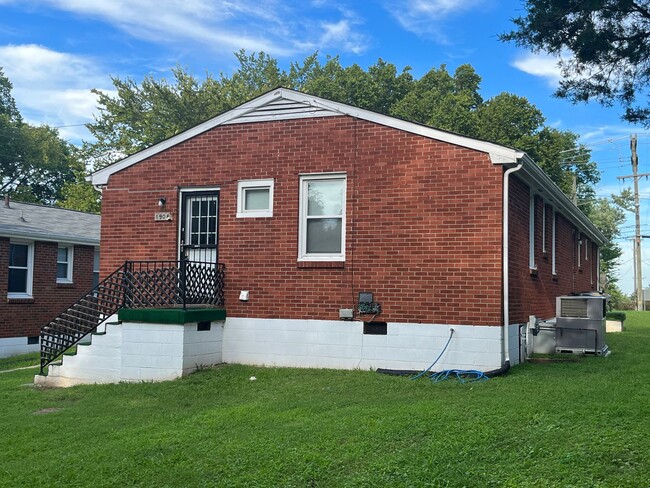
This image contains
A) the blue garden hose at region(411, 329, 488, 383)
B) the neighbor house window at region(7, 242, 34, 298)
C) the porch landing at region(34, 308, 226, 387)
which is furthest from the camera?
the neighbor house window at region(7, 242, 34, 298)

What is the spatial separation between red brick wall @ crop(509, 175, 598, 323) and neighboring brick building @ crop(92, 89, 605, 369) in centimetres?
9

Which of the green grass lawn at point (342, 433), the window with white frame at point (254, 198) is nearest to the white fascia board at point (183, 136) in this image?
the window with white frame at point (254, 198)

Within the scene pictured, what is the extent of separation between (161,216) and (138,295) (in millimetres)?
1922

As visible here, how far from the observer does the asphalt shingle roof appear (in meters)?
16.6

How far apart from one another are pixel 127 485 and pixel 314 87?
3887cm

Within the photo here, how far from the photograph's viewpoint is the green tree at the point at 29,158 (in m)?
40.6

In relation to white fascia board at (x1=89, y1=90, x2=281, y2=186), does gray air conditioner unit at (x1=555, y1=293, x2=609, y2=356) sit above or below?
below

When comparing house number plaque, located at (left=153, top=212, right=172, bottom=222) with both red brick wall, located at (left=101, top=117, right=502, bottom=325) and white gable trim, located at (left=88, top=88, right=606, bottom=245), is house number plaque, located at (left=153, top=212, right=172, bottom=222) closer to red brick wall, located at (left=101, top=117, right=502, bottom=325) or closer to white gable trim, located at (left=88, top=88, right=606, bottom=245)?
red brick wall, located at (left=101, top=117, right=502, bottom=325)

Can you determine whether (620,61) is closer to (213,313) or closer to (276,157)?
(276,157)

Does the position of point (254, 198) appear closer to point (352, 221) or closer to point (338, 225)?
point (338, 225)

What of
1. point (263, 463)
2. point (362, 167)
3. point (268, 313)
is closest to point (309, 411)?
point (263, 463)

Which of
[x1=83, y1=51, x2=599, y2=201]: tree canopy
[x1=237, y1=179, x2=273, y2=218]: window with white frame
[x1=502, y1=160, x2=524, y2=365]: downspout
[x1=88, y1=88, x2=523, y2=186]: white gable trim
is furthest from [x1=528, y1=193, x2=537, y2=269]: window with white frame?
[x1=83, y1=51, x2=599, y2=201]: tree canopy

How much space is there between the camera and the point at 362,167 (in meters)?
11.1

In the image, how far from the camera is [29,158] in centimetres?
4125
